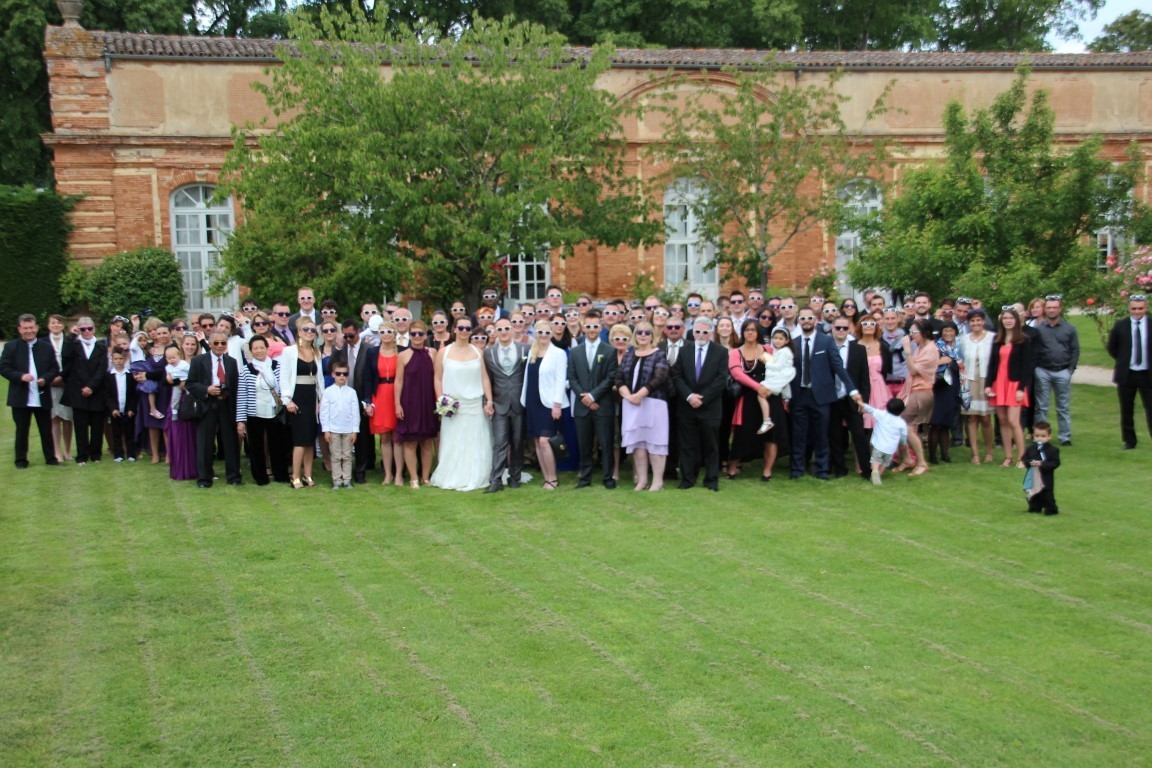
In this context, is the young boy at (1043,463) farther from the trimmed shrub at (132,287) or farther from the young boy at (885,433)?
the trimmed shrub at (132,287)

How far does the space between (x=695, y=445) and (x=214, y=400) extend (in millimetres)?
5172

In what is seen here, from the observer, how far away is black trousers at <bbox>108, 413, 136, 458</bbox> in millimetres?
13648

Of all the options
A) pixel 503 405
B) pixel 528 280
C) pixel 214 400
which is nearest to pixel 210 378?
pixel 214 400

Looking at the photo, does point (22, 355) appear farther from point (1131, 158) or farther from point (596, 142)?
point (1131, 158)

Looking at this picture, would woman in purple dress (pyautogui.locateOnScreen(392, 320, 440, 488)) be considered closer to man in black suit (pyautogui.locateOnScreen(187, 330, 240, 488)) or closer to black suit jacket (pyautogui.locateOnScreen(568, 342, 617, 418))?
black suit jacket (pyautogui.locateOnScreen(568, 342, 617, 418))

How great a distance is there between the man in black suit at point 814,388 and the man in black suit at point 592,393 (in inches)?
80.0

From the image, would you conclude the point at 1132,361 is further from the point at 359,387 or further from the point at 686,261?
the point at 686,261

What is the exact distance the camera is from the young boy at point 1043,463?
32.9 ft

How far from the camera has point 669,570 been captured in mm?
8648

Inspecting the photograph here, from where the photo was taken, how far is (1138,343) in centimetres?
1348

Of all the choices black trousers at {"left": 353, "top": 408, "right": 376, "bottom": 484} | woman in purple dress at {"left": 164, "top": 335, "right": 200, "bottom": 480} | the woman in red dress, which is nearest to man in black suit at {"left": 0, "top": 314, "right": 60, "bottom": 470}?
woman in purple dress at {"left": 164, "top": 335, "right": 200, "bottom": 480}

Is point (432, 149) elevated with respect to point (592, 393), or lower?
elevated

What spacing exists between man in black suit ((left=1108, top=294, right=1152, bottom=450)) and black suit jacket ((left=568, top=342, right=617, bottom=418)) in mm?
6473

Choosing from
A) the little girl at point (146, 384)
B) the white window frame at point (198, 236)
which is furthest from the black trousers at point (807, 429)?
the white window frame at point (198, 236)
